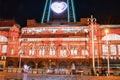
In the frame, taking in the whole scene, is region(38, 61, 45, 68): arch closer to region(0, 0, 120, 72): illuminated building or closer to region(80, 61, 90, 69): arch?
region(0, 0, 120, 72): illuminated building

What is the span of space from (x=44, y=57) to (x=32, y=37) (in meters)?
9.10

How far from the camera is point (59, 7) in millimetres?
94938

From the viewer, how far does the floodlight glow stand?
9398 centimetres

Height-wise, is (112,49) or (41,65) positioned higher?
(112,49)

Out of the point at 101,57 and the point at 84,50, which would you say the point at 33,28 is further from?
the point at 101,57

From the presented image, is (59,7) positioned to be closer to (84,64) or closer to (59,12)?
(59,12)

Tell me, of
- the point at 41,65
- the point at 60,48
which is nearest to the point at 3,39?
the point at 41,65

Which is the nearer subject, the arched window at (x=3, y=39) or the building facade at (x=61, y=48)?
the building facade at (x=61, y=48)

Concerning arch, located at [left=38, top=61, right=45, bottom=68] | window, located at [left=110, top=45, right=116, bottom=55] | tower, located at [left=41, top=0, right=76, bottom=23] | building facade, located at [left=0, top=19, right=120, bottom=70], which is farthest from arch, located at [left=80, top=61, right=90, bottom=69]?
tower, located at [left=41, top=0, right=76, bottom=23]

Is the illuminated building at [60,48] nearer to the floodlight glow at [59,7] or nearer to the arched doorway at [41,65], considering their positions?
the arched doorway at [41,65]

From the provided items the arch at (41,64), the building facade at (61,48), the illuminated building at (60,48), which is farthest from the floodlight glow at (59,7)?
the arch at (41,64)

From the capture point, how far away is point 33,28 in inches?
3258

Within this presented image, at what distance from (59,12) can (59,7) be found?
256 cm

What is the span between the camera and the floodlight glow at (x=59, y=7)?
93981mm
